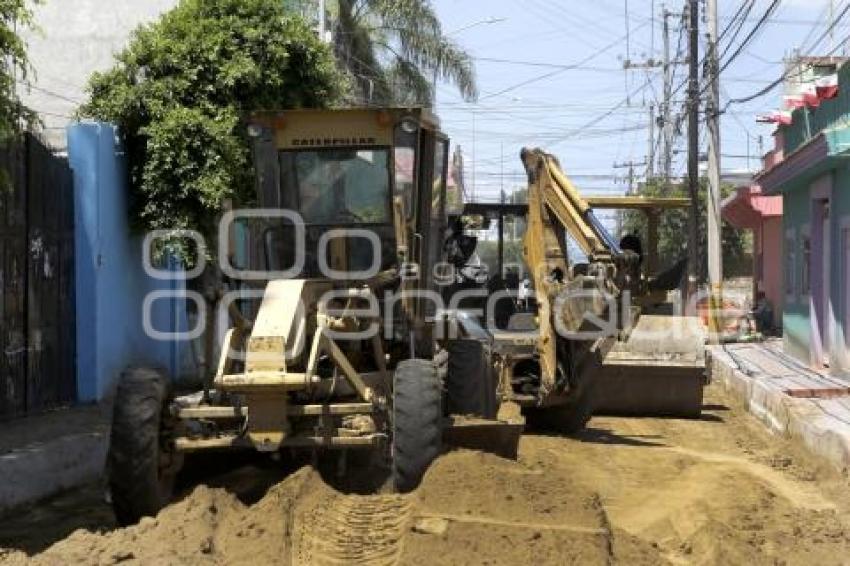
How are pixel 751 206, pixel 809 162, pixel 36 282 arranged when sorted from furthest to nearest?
pixel 751 206, pixel 809 162, pixel 36 282

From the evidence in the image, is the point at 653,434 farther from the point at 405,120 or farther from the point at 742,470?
the point at 405,120

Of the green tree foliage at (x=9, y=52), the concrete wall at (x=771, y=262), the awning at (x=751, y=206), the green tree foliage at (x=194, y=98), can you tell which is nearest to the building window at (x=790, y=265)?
the awning at (x=751, y=206)

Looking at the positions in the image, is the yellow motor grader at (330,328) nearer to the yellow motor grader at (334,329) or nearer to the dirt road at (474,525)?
the yellow motor grader at (334,329)

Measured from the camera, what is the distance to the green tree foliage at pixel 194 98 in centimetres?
1475

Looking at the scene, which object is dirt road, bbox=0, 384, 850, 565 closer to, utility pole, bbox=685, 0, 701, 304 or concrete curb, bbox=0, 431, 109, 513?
concrete curb, bbox=0, 431, 109, 513

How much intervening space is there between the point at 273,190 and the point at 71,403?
6.29 metres

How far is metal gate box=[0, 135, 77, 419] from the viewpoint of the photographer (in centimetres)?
1234

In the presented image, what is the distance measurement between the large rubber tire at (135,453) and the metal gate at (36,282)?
16.0 feet

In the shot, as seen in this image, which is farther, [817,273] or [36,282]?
[817,273]

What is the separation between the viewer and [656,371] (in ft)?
49.7

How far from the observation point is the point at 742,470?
11406 mm

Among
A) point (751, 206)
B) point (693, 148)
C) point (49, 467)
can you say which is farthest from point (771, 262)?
point (49, 467)

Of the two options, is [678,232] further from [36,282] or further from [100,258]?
[36,282]

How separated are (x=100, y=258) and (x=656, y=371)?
7502mm
